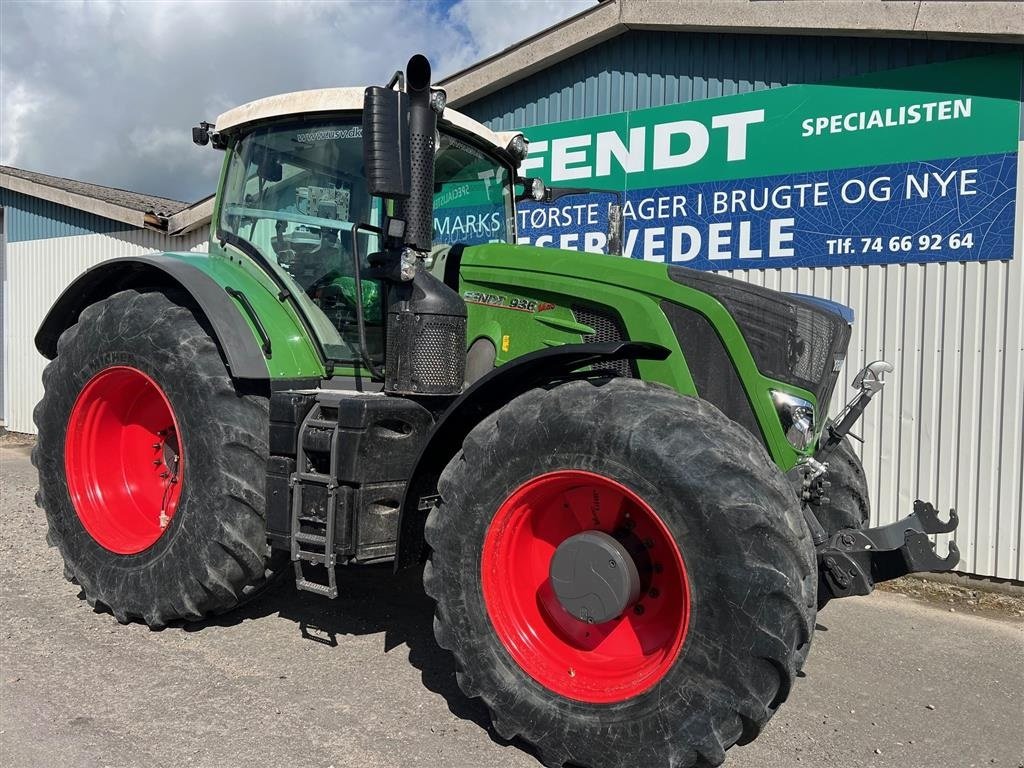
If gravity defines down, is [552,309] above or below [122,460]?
above

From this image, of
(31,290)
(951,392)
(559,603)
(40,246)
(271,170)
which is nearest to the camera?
(559,603)

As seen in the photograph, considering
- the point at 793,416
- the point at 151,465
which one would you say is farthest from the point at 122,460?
the point at 793,416

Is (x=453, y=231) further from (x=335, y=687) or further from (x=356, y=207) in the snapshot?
(x=335, y=687)

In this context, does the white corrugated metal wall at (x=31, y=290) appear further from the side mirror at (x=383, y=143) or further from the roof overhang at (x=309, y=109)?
the side mirror at (x=383, y=143)

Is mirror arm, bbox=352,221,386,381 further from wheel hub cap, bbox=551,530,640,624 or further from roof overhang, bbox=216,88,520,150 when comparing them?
wheel hub cap, bbox=551,530,640,624

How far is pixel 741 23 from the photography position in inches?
237

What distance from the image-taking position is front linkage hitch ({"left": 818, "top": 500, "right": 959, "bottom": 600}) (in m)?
2.95

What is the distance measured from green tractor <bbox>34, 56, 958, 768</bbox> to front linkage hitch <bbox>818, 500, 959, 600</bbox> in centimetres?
1

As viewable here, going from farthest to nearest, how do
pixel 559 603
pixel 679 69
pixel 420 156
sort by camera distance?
1. pixel 679 69
2. pixel 420 156
3. pixel 559 603

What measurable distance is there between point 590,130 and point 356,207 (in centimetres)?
350

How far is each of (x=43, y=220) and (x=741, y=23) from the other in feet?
32.3

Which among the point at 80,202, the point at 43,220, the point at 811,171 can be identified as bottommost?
the point at 811,171

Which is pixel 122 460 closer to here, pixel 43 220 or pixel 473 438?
pixel 473 438

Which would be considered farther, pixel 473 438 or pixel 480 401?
pixel 480 401
